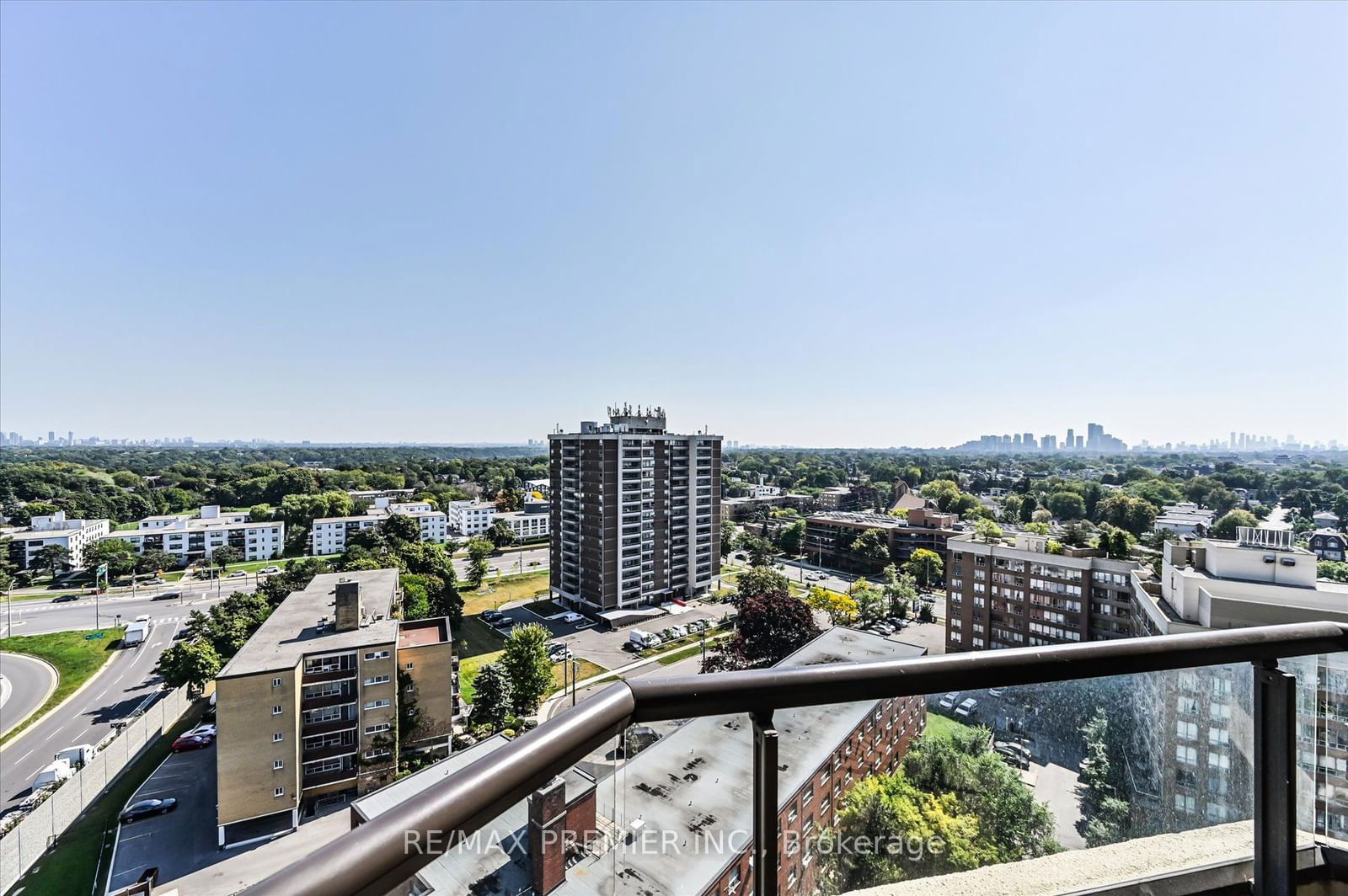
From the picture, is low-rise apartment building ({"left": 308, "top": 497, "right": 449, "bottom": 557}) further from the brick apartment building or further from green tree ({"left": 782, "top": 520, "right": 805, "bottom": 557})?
green tree ({"left": 782, "top": 520, "right": 805, "bottom": 557})

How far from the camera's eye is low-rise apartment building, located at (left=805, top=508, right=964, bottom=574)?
22.6 m

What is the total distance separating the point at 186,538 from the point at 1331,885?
112ft

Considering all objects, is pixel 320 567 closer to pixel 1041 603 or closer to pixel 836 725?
pixel 1041 603

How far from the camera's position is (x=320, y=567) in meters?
18.7

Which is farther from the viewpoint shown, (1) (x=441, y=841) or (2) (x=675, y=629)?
(2) (x=675, y=629)

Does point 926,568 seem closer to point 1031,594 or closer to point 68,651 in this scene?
point 1031,594

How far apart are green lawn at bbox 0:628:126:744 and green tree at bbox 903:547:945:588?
23348 mm

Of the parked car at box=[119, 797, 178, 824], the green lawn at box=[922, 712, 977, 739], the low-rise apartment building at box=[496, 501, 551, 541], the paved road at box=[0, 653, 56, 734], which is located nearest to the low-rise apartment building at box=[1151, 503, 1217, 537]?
the low-rise apartment building at box=[496, 501, 551, 541]

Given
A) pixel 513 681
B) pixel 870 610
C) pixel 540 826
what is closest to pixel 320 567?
pixel 513 681

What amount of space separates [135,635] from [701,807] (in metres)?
21.3

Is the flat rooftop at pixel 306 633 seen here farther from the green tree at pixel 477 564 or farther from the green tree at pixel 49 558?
the green tree at pixel 49 558

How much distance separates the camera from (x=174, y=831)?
7.80 metres

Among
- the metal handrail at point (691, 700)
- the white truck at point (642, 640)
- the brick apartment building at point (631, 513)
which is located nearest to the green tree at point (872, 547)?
the brick apartment building at point (631, 513)

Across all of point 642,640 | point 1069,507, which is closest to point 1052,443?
point 1069,507
